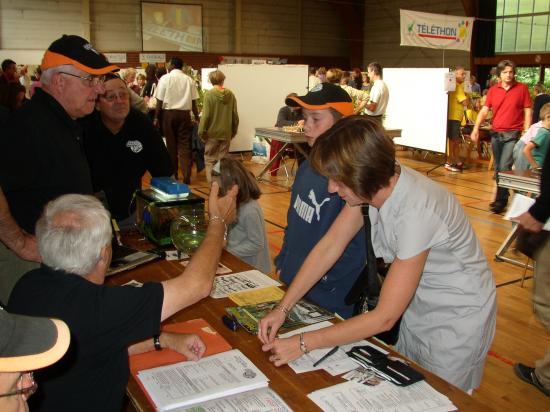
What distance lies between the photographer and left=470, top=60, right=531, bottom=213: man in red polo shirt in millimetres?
6676

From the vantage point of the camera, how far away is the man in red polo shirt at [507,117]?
668 centimetres

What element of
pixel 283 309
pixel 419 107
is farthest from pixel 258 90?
pixel 283 309

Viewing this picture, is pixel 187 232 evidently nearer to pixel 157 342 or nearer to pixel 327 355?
pixel 157 342

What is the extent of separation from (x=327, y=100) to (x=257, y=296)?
0.83m

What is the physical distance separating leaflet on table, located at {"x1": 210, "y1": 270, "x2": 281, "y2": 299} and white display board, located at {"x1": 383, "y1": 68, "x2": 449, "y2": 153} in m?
7.63

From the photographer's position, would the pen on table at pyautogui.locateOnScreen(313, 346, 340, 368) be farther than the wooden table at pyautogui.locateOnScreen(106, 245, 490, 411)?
Yes

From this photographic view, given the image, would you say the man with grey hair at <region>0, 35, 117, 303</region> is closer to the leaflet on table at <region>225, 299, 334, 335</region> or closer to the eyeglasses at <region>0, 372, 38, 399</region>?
the leaflet on table at <region>225, 299, 334, 335</region>

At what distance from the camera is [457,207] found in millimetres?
1618

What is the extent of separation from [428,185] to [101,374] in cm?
106

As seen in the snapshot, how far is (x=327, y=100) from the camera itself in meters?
2.17

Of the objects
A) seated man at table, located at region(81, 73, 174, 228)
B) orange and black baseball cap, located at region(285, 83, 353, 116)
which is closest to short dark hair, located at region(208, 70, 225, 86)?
seated man at table, located at region(81, 73, 174, 228)

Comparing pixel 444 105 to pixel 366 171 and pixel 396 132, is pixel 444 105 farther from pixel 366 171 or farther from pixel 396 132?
pixel 366 171

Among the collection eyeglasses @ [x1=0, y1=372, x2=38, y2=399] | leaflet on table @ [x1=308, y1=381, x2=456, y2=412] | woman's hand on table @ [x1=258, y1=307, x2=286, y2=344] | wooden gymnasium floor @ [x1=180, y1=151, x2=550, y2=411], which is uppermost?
eyeglasses @ [x1=0, y1=372, x2=38, y2=399]

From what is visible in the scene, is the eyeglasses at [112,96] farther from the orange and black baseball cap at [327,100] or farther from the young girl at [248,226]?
the orange and black baseball cap at [327,100]
